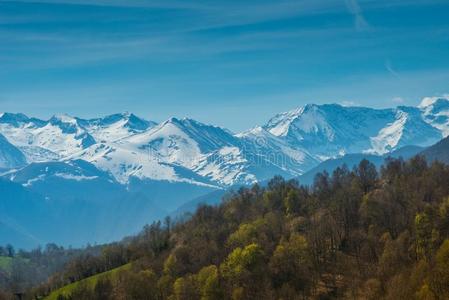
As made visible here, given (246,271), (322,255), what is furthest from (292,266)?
(322,255)

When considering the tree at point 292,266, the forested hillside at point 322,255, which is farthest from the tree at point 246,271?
the tree at point 292,266

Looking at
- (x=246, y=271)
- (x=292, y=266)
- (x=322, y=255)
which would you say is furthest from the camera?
(x=322, y=255)

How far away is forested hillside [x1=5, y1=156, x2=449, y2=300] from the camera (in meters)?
123

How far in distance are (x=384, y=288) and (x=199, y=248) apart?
69424 mm

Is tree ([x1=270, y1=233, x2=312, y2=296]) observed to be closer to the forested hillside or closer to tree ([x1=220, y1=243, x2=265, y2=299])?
the forested hillside

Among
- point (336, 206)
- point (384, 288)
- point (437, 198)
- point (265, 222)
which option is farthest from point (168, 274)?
point (437, 198)

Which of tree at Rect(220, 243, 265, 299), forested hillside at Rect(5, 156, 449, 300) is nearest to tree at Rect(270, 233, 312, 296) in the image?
forested hillside at Rect(5, 156, 449, 300)

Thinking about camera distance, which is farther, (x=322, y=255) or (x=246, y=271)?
(x=322, y=255)

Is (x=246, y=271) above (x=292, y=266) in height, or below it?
above

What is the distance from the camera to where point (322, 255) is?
153875 millimetres

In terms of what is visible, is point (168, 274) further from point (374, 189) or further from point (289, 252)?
point (374, 189)

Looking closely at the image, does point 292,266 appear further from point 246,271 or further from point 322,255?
point 322,255

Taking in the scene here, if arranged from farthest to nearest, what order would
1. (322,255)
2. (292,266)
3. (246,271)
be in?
(322,255)
(292,266)
(246,271)

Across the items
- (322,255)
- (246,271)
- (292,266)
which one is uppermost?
(322,255)
